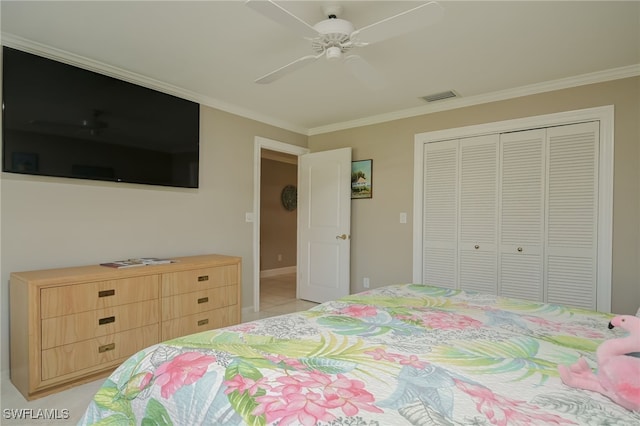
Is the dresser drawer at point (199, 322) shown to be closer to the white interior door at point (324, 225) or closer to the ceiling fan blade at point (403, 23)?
the white interior door at point (324, 225)

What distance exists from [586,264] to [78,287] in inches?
152

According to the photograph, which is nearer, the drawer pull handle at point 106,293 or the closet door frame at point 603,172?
the drawer pull handle at point 106,293

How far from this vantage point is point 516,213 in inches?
122

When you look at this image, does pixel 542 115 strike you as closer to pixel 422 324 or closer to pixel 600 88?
pixel 600 88

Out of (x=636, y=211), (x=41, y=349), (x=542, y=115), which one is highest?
(x=542, y=115)

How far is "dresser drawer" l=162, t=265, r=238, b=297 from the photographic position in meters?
2.61

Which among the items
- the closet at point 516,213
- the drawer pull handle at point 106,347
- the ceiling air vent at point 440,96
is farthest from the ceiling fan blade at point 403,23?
Result: the drawer pull handle at point 106,347

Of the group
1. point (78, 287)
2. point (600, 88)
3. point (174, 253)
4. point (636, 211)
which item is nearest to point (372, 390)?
point (78, 287)

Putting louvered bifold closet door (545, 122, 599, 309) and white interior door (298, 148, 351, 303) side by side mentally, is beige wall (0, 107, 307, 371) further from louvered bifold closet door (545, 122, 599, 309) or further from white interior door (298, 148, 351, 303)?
louvered bifold closet door (545, 122, 599, 309)

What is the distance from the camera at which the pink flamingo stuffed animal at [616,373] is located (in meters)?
0.85

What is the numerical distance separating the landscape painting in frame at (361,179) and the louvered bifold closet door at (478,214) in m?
1.07

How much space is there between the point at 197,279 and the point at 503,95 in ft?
10.7

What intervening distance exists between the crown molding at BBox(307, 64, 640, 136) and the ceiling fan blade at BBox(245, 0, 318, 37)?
2.14 m

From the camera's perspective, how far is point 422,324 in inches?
58.7
